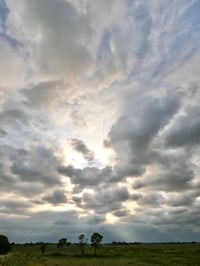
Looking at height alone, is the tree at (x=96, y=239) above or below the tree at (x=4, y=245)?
above

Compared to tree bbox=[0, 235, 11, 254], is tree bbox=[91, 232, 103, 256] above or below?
above

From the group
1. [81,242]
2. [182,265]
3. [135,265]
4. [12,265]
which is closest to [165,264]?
[182,265]

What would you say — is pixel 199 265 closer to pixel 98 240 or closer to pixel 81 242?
pixel 98 240

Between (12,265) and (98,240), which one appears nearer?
(12,265)

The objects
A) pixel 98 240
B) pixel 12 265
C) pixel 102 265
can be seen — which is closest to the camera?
pixel 12 265

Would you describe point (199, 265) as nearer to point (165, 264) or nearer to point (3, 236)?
point (165, 264)

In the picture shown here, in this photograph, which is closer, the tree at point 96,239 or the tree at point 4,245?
the tree at point 4,245

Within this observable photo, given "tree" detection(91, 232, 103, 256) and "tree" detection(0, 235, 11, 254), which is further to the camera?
"tree" detection(91, 232, 103, 256)

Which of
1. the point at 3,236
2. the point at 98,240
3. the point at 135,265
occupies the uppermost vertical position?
the point at 98,240

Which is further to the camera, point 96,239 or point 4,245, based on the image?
point 96,239

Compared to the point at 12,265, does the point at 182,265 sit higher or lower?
higher

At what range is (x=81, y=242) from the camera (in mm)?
197000

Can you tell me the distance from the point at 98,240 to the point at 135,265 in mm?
91413

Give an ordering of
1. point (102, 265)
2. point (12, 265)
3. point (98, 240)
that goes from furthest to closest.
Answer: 1. point (98, 240)
2. point (102, 265)
3. point (12, 265)
